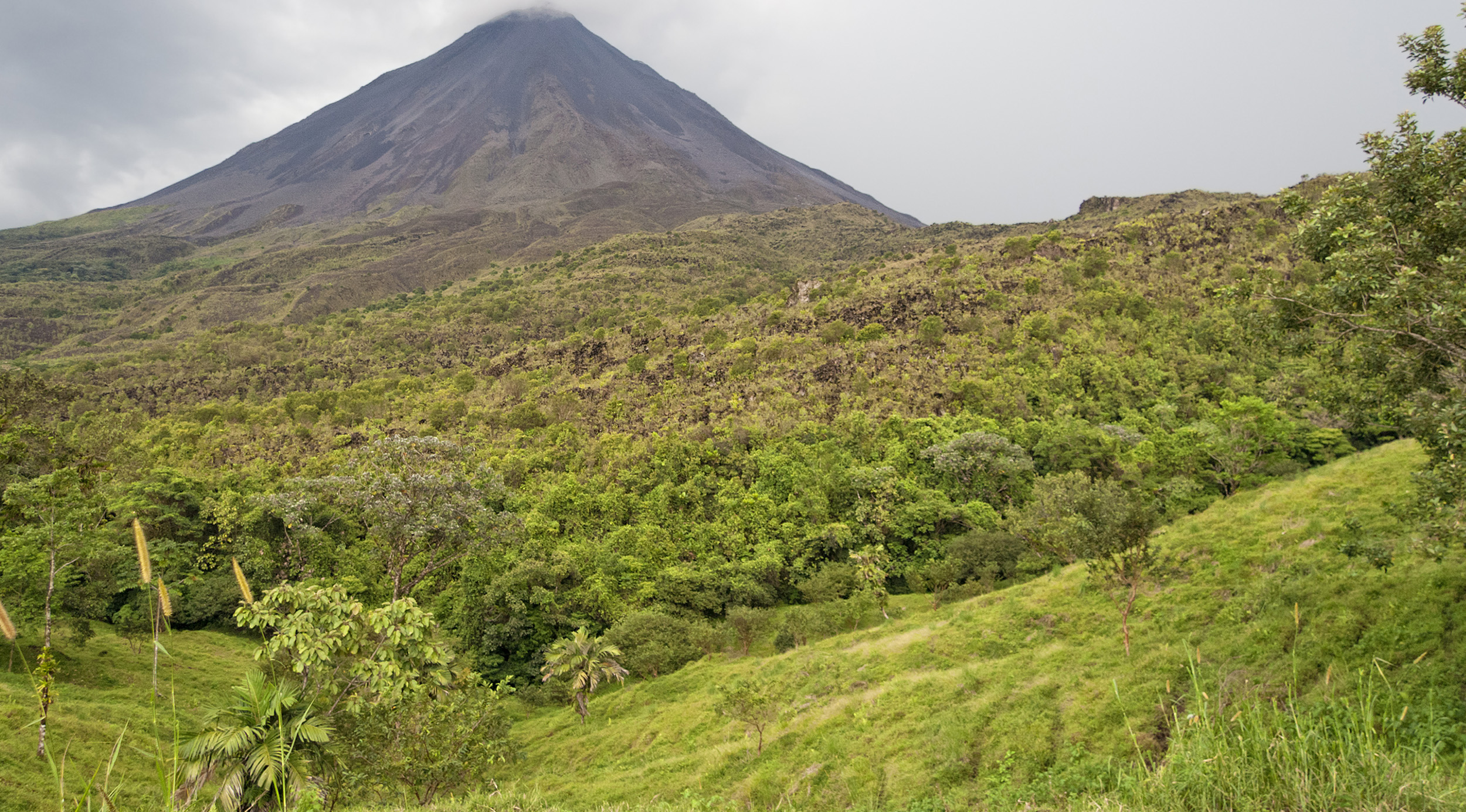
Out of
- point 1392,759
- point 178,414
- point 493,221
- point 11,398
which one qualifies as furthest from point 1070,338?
point 493,221

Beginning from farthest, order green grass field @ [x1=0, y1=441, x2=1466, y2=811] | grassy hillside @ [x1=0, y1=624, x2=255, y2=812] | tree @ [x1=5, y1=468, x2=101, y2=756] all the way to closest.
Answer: grassy hillside @ [x1=0, y1=624, x2=255, y2=812] < tree @ [x1=5, y1=468, x2=101, y2=756] < green grass field @ [x1=0, y1=441, x2=1466, y2=811]

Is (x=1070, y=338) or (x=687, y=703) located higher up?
(x=1070, y=338)

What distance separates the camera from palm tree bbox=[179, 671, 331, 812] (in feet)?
23.1

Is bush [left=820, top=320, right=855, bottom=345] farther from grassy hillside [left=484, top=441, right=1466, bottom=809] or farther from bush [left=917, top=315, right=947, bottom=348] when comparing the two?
grassy hillside [left=484, top=441, right=1466, bottom=809]

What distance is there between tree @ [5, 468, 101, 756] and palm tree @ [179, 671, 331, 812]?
16.4 feet

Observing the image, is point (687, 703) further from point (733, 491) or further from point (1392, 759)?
point (1392, 759)

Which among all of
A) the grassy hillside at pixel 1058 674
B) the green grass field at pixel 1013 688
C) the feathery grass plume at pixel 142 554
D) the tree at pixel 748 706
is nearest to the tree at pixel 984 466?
the grassy hillside at pixel 1058 674

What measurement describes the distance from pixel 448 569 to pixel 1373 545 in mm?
34407

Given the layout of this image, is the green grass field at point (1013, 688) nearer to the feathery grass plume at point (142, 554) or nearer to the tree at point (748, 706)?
the tree at point (748, 706)

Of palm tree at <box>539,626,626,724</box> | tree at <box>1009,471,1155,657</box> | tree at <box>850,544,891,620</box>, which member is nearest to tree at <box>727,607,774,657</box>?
tree at <box>850,544,891,620</box>

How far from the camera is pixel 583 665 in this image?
23.4 metres

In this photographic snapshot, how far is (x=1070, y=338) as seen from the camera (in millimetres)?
45344

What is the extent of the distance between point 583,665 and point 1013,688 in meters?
16.0

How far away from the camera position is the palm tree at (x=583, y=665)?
74.2 ft
